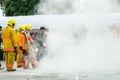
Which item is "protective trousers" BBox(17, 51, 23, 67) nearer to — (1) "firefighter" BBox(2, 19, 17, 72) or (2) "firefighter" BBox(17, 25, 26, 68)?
(2) "firefighter" BBox(17, 25, 26, 68)

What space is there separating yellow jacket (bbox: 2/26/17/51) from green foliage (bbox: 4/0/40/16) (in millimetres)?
17403

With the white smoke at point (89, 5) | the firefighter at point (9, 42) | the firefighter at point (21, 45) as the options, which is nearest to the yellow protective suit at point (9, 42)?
the firefighter at point (9, 42)

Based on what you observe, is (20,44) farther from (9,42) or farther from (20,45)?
(9,42)

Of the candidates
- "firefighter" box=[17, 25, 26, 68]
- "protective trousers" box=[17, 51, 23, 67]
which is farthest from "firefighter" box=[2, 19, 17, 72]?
"protective trousers" box=[17, 51, 23, 67]

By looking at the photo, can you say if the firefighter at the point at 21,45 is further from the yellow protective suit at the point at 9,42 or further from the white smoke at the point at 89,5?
the white smoke at the point at 89,5

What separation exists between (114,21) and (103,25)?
367 centimetres

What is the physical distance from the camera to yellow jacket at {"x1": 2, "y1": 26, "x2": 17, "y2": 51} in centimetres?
1731

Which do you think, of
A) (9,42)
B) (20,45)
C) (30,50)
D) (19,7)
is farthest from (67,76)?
(19,7)

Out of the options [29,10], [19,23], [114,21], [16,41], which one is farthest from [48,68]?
[29,10]

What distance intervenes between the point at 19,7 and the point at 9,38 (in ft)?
66.5

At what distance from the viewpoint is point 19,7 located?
123 feet

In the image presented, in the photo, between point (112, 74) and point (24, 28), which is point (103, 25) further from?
point (112, 74)

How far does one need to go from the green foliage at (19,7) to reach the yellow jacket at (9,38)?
57.1 feet

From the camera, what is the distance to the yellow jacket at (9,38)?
17.3 m
